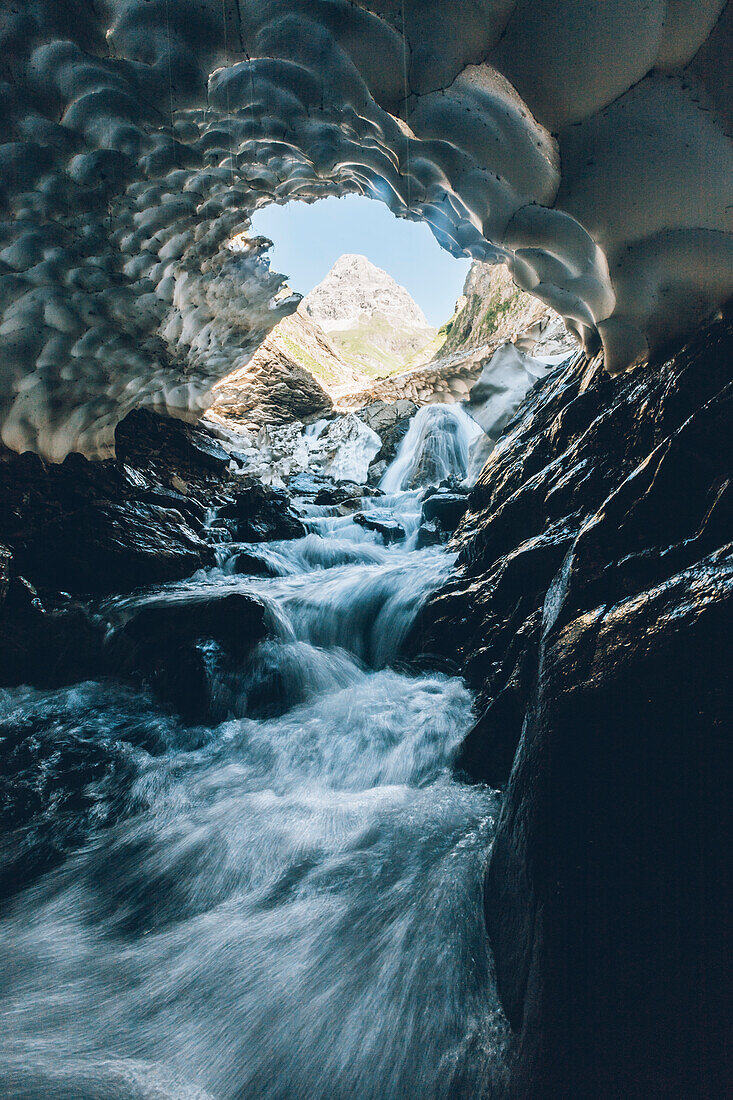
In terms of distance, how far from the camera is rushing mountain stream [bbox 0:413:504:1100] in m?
1.28

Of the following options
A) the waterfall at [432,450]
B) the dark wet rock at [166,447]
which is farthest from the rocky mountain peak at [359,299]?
the dark wet rock at [166,447]

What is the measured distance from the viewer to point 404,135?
7.43 feet

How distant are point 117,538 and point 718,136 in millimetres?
5548

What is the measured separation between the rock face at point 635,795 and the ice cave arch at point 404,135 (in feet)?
2.19

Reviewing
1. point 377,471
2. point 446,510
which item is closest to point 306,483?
point 377,471

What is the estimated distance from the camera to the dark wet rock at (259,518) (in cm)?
760

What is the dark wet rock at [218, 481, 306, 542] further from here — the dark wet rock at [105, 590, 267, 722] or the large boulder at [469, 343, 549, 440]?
the large boulder at [469, 343, 549, 440]

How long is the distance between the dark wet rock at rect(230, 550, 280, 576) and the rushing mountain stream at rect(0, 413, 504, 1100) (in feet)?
8.98

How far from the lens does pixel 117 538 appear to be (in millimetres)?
4938

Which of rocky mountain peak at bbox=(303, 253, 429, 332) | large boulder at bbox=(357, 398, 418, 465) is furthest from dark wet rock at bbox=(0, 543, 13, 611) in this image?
rocky mountain peak at bbox=(303, 253, 429, 332)

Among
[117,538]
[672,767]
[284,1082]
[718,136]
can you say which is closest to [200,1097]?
[284,1082]

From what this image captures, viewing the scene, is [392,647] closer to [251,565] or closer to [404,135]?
[251,565]

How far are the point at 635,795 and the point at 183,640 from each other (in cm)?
355

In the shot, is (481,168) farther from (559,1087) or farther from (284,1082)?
(284,1082)
